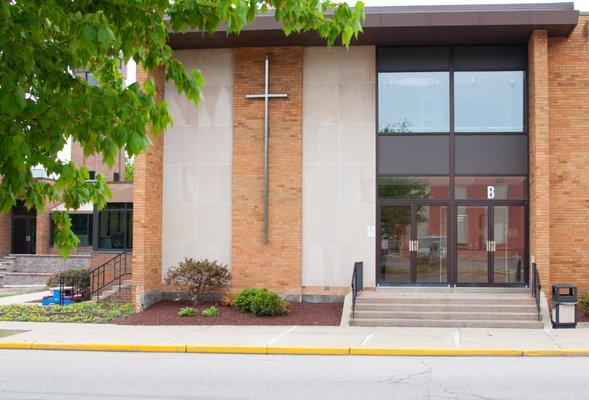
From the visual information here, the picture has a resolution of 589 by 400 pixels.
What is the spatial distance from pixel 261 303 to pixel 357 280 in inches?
104

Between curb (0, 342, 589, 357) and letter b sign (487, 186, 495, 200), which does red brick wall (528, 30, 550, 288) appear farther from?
curb (0, 342, 589, 357)

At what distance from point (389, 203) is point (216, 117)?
18.0 feet

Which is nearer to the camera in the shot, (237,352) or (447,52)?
(237,352)

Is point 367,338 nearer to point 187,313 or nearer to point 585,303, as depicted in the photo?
point 187,313

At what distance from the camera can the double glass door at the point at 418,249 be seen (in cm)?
1892

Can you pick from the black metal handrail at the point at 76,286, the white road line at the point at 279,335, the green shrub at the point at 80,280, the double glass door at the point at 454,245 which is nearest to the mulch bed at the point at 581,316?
the double glass door at the point at 454,245

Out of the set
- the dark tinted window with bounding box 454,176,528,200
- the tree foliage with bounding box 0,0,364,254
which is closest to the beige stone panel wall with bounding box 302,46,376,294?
the dark tinted window with bounding box 454,176,528,200

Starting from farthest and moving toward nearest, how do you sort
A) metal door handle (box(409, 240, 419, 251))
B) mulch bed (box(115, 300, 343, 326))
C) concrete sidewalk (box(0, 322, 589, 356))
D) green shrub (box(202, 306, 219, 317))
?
metal door handle (box(409, 240, 419, 251)), green shrub (box(202, 306, 219, 317)), mulch bed (box(115, 300, 343, 326)), concrete sidewalk (box(0, 322, 589, 356))

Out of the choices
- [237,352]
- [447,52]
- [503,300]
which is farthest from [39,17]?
[447,52]

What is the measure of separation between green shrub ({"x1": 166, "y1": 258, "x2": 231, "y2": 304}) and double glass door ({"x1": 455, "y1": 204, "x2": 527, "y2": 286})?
6.50m

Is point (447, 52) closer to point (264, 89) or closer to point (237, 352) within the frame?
point (264, 89)

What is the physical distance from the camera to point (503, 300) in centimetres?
1711

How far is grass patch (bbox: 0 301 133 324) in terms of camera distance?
1755cm

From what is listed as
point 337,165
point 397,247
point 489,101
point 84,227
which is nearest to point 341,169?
point 337,165
